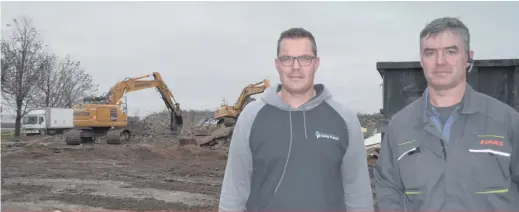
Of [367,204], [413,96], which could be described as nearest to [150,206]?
[413,96]

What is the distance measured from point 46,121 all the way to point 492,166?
43.9 meters

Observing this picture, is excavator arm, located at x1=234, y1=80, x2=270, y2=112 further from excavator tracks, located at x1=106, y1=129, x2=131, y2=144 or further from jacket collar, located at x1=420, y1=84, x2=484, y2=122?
A: jacket collar, located at x1=420, y1=84, x2=484, y2=122

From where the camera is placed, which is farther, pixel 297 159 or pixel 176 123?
pixel 176 123

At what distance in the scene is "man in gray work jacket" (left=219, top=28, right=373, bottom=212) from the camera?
2.78 metres

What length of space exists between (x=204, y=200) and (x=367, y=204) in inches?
285

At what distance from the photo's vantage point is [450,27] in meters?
2.65

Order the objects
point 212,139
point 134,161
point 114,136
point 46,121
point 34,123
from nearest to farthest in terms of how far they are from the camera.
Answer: point 134,161 < point 212,139 < point 114,136 < point 46,121 < point 34,123

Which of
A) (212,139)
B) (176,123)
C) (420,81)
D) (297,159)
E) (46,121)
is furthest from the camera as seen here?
(46,121)

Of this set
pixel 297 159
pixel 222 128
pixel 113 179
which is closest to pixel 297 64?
pixel 297 159

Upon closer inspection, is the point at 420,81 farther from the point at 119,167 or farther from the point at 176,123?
the point at 176,123

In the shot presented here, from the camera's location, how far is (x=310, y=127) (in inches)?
112

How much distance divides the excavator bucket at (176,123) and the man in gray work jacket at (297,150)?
84.7ft

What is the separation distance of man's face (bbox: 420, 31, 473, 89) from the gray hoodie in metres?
0.54

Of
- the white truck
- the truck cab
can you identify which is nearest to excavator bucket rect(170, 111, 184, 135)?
the white truck
